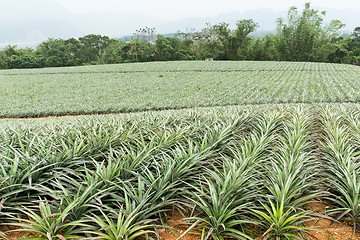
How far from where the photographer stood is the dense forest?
144 ft

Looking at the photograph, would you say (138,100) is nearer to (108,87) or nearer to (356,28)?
(108,87)

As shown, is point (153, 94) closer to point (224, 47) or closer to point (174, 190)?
point (174, 190)

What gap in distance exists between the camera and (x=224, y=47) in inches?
1966

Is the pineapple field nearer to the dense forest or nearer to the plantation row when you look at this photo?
the plantation row

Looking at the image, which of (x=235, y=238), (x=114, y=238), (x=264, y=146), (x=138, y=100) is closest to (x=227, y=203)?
(x=235, y=238)

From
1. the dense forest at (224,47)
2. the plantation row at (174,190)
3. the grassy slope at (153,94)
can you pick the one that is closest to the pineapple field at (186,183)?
the plantation row at (174,190)

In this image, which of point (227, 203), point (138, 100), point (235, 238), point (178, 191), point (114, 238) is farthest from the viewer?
point (138, 100)

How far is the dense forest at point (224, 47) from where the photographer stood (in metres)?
43.9

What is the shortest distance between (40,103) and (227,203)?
13.1 m

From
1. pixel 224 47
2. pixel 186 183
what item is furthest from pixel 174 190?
pixel 224 47

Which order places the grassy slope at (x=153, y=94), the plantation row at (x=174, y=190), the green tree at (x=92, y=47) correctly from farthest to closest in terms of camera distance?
1. the green tree at (x=92, y=47)
2. the grassy slope at (x=153, y=94)
3. the plantation row at (x=174, y=190)

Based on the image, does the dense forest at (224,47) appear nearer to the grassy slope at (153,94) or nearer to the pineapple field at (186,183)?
the grassy slope at (153,94)

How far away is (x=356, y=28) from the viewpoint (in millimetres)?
50719

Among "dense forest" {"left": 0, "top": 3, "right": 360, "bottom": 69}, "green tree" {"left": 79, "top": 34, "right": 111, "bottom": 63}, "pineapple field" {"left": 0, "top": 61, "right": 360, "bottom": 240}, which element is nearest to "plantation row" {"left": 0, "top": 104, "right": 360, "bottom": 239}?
"pineapple field" {"left": 0, "top": 61, "right": 360, "bottom": 240}
